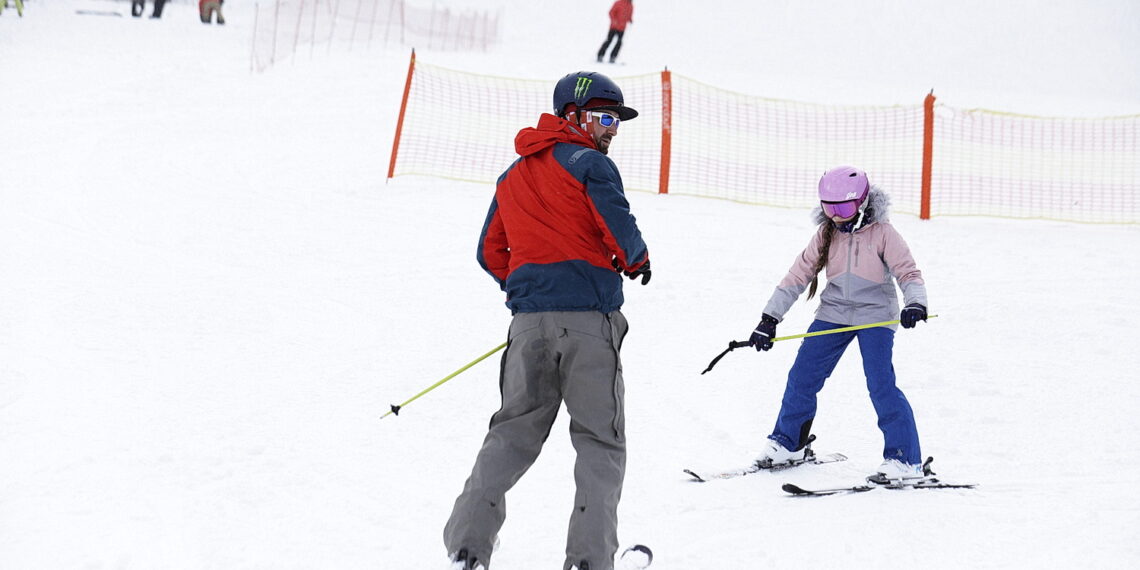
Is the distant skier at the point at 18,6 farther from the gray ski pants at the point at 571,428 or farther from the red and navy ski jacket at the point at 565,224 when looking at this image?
the gray ski pants at the point at 571,428

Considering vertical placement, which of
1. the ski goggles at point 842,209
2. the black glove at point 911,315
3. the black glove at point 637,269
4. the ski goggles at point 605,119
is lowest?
the black glove at point 911,315

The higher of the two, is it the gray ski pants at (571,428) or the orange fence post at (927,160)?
the orange fence post at (927,160)

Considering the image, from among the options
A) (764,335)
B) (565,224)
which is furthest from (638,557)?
(764,335)

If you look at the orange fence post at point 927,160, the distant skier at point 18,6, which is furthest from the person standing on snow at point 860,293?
the distant skier at point 18,6

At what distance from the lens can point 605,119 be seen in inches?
134

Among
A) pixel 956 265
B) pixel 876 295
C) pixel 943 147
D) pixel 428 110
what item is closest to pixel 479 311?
pixel 876 295

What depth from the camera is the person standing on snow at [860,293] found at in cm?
438

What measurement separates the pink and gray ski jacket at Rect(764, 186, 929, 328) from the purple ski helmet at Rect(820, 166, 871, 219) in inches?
3.7

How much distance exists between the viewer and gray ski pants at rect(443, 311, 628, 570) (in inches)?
125

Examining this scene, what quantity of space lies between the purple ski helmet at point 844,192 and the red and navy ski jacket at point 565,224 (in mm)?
1422

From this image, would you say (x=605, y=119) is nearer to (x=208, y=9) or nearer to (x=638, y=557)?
(x=638, y=557)

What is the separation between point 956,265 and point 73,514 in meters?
7.08

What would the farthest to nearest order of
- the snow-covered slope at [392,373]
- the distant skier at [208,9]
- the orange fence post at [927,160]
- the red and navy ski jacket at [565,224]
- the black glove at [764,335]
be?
the distant skier at [208,9]
the orange fence post at [927,160]
the black glove at [764,335]
the snow-covered slope at [392,373]
the red and navy ski jacket at [565,224]

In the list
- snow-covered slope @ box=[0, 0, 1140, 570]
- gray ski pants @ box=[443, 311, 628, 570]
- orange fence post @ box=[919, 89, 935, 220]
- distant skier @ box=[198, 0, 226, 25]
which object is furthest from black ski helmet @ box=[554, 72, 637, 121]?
distant skier @ box=[198, 0, 226, 25]
